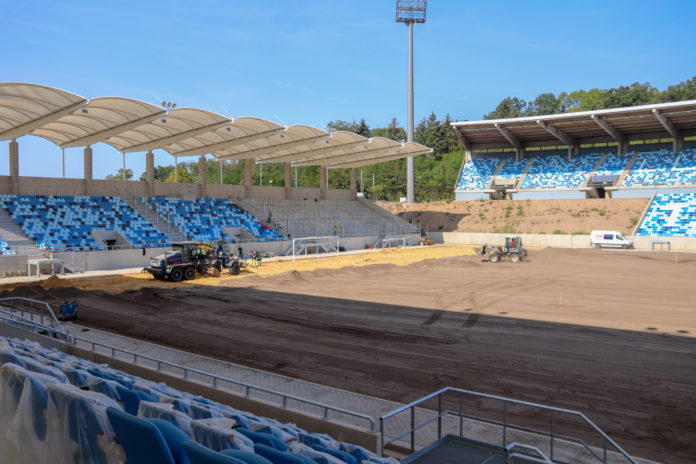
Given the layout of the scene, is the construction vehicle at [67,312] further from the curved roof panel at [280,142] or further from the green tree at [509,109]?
the green tree at [509,109]

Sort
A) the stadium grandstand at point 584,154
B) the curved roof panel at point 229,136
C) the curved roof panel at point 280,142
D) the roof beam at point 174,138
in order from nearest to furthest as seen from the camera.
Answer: the roof beam at point 174,138
the curved roof panel at point 229,136
the curved roof panel at point 280,142
the stadium grandstand at point 584,154

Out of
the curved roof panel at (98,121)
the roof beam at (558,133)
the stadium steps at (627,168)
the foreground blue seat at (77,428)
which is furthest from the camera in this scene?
the roof beam at (558,133)

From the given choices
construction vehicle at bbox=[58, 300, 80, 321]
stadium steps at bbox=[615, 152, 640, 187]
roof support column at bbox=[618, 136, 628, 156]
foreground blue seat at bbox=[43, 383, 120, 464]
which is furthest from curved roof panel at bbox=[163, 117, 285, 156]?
roof support column at bbox=[618, 136, 628, 156]

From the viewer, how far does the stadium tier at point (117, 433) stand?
272 centimetres

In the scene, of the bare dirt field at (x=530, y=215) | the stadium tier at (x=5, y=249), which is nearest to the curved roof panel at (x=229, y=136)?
the stadium tier at (x=5, y=249)

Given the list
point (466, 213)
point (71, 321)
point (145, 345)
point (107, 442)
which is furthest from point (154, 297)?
point (466, 213)

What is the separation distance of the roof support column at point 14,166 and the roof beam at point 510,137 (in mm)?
44045

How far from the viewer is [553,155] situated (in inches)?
2221

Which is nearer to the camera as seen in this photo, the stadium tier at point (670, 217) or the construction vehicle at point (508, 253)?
the construction vehicle at point (508, 253)

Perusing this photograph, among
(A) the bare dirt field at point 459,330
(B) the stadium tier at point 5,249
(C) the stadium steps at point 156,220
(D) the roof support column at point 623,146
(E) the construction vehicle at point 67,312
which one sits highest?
(D) the roof support column at point 623,146

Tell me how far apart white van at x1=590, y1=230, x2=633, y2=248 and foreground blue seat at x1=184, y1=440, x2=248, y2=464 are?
141 feet

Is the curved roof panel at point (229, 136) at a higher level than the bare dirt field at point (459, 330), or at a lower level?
higher

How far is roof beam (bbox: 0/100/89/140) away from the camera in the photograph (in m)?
25.3

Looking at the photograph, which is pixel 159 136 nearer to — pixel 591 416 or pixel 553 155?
pixel 591 416
